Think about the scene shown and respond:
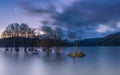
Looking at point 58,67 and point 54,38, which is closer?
point 58,67

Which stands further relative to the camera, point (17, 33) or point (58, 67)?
point (17, 33)

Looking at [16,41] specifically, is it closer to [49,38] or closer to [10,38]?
[10,38]

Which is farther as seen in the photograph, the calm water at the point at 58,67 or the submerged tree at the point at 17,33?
the submerged tree at the point at 17,33

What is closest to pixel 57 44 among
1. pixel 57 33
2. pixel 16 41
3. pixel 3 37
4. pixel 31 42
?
pixel 57 33

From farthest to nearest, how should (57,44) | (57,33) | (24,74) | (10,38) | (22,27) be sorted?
(10,38) < (22,27) < (57,33) < (57,44) < (24,74)

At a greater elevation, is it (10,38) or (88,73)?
(10,38)

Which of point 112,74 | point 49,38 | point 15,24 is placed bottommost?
point 112,74

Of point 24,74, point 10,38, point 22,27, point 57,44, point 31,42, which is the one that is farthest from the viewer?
point 10,38

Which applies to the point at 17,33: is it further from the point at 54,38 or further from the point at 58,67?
the point at 58,67

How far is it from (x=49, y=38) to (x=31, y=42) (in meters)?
28.4

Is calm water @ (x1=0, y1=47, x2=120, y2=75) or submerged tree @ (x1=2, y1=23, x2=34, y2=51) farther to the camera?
submerged tree @ (x1=2, y1=23, x2=34, y2=51)

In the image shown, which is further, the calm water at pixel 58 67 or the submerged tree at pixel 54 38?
the submerged tree at pixel 54 38

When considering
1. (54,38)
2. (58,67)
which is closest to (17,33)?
(54,38)

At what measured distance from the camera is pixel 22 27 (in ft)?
426
